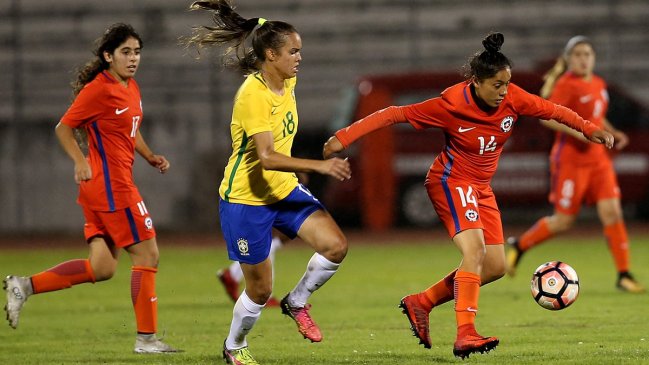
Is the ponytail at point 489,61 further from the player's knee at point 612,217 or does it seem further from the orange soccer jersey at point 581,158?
the player's knee at point 612,217

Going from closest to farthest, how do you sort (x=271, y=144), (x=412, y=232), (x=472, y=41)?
1. (x=271, y=144)
2. (x=412, y=232)
3. (x=472, y=41)

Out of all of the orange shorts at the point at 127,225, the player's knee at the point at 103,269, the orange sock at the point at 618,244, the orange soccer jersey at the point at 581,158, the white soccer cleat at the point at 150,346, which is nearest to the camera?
the white soccer cleat at the point at 150,346

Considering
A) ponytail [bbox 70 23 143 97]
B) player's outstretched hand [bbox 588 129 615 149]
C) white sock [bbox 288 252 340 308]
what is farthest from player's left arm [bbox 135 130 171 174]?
player's outstretched hand [bbox 588 129 615 149]

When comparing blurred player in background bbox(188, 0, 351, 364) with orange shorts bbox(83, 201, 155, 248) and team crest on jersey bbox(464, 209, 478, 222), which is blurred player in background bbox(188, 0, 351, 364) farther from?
orange shorts bbox(83, 201, 155, 248)

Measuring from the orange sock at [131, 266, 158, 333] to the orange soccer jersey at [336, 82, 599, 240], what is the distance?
188 centimetres

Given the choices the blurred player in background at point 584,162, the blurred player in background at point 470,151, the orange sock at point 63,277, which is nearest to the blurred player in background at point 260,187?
the blurred player in background at point 470,151

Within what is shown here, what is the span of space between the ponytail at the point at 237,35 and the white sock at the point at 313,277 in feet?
3.94

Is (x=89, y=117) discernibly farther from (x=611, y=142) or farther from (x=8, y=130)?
(x=8, y=130)

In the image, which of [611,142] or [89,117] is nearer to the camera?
[611,142]

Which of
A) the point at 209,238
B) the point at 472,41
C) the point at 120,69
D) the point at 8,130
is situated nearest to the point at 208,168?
the point at 209,238

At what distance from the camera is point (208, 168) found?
73.0ft

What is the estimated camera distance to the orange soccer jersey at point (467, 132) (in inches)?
281

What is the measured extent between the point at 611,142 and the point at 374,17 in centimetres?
1721

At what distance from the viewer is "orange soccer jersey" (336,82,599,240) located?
23.4 feet
